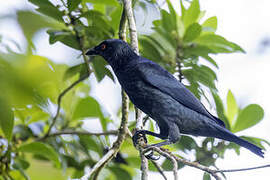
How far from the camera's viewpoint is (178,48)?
127 inches

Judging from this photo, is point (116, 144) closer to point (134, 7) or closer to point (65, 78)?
point (65, 78)

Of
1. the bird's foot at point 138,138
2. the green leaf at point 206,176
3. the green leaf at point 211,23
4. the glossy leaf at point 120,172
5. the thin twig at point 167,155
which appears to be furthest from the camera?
the green leaf at point 211,23

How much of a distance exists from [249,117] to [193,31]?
35.9 inches

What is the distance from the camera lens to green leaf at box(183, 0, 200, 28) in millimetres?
3309

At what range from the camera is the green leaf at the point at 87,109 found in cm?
323

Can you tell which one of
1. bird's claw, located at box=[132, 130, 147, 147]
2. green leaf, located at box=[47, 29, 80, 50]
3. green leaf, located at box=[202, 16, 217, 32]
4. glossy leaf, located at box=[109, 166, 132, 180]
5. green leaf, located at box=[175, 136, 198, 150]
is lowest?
glossy leaf, located at box=[109, 166, 132, 180]

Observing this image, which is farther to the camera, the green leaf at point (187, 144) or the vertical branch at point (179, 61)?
the vertical branch at point (179, 61)

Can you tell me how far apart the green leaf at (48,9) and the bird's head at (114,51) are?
1.30ft

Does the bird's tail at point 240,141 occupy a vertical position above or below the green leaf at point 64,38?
below

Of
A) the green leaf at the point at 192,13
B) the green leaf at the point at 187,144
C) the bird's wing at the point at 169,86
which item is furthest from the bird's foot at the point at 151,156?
the green leaf at the point at 192,13

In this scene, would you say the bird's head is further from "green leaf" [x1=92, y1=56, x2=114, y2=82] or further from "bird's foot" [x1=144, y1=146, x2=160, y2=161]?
"bird's foot" [x1=144, y1=146, x2=160, y2=161]

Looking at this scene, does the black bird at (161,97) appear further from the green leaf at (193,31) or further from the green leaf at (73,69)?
the green leaf at (193,31)

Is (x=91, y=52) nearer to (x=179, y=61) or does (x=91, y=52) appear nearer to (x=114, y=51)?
(x=114, y=51)

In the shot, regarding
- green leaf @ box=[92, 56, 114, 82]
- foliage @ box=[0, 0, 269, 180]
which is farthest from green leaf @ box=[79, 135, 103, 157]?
green leaf @ box=[92, 56, 114, 82]
